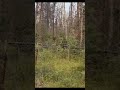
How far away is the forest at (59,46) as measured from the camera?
1216cm

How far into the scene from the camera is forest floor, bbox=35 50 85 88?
12103mm

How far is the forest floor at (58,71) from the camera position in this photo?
39.7ft

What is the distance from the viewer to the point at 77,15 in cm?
1320

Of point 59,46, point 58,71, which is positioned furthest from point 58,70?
point 59,46

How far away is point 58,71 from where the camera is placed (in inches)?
495

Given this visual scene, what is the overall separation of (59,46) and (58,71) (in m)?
1.09

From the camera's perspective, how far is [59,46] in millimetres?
12477

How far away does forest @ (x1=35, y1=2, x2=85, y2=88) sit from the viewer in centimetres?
1216

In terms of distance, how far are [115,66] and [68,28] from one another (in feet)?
29.6

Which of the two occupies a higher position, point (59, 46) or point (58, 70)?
point (59, 46)

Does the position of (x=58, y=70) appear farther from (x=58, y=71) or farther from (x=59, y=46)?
(x=59, y=46)
